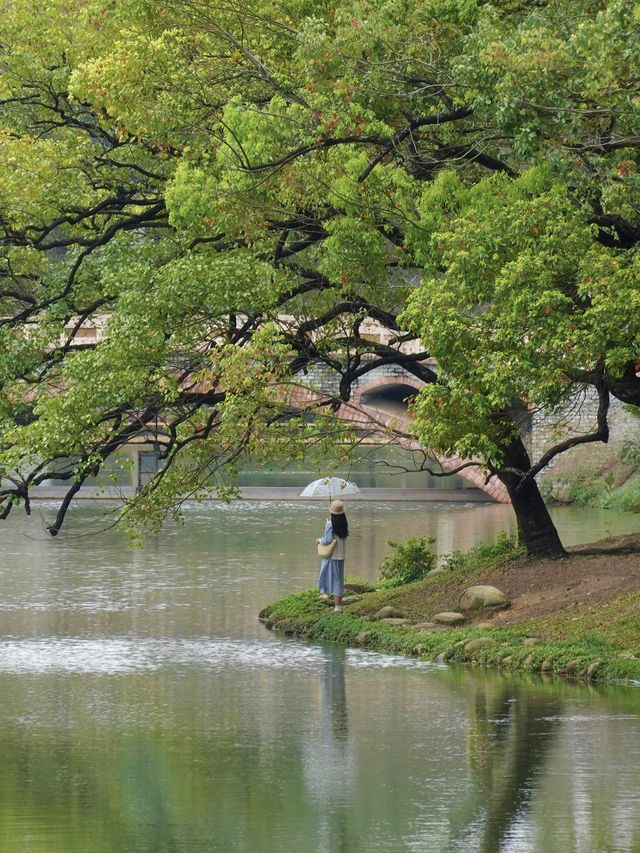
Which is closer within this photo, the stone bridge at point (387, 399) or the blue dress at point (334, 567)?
the blue dress at point (334, 567)

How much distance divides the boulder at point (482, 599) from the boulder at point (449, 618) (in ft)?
0.70

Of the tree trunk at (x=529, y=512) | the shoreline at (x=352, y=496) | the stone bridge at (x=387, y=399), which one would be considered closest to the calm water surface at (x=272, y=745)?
the tree trunk at (x=529, y=512)

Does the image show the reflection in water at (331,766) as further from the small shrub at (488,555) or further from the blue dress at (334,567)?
the small shrub at (488,555)

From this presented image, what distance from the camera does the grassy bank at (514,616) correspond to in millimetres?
17578

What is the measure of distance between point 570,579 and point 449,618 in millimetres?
1814

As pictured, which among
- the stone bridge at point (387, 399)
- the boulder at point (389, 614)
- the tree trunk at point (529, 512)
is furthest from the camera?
the stone bridge at point (387, 399)

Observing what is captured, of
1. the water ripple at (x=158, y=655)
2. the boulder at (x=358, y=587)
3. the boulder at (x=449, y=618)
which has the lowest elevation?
the water ripple at (x=158, y=655)

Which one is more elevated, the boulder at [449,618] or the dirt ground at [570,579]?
the dirt ground at [570,579]

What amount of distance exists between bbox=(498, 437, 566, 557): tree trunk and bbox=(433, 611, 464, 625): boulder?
97.2 inches

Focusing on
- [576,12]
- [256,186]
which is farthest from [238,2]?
[576,12]

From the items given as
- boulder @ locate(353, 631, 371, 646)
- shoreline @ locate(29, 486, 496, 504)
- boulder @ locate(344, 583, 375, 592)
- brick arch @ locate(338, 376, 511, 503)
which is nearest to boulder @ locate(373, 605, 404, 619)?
boulder @ locate(353, 631, 371, 646)

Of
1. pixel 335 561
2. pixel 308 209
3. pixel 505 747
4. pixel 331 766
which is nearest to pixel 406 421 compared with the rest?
pixel 335 561

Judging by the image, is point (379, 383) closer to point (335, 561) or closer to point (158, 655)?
point (335, 561)

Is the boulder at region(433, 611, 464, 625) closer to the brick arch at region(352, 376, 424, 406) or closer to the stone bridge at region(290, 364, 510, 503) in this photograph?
the stone bridge at region(290, 364, 510, 503)
